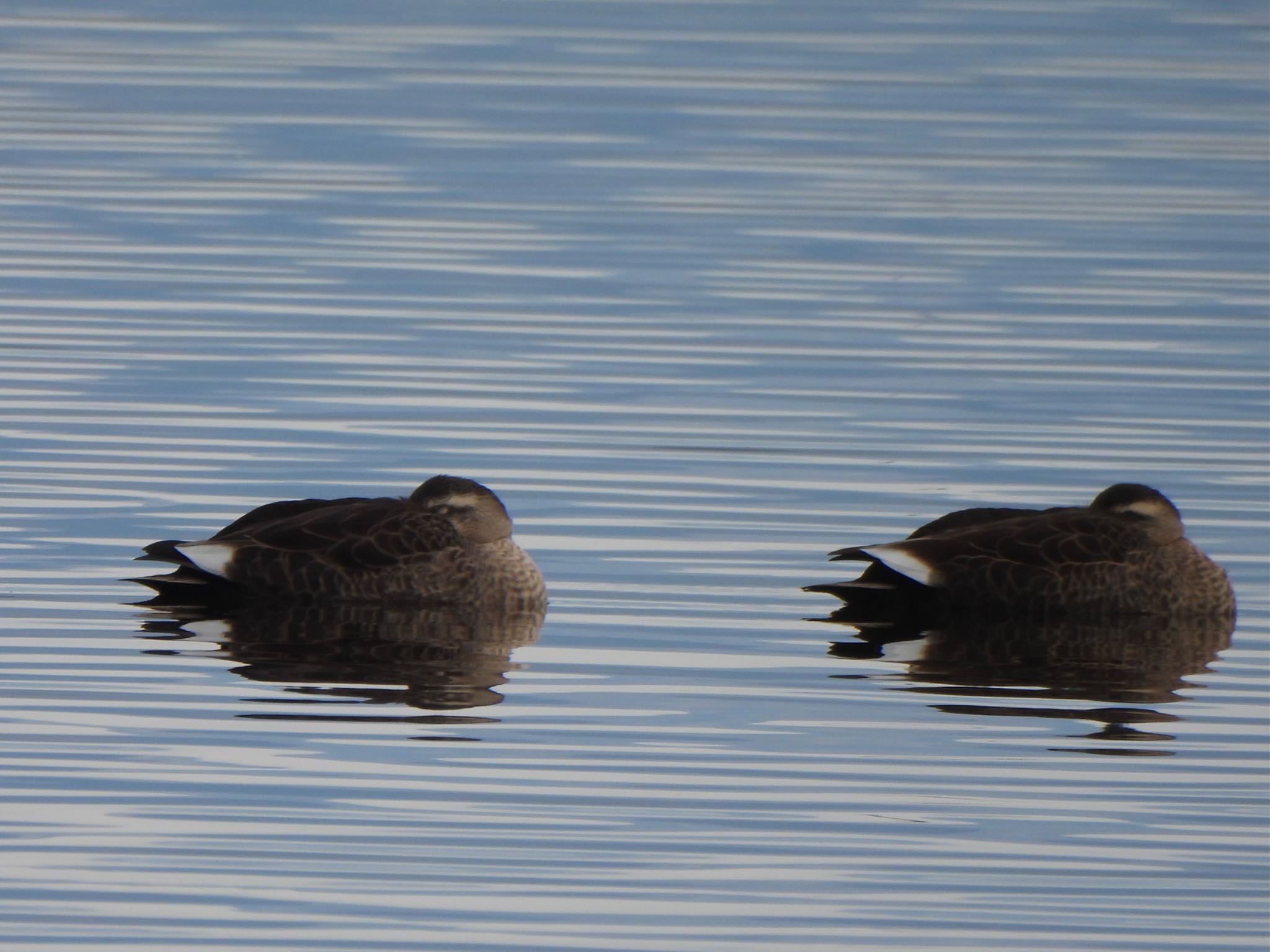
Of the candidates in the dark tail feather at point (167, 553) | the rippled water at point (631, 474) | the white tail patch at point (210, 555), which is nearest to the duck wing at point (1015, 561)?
the rippled water at point (631, 474)

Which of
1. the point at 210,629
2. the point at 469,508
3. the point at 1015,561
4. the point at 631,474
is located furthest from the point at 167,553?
the point at 1015,561

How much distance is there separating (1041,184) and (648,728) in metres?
17.6

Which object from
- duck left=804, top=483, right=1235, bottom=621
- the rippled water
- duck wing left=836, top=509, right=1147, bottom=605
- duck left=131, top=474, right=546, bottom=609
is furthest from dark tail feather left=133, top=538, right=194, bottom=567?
duck wing left=836, top=509, right=1147, bottom=605

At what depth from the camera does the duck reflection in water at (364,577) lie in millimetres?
11883

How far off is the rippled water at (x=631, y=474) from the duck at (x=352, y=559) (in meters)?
0.30

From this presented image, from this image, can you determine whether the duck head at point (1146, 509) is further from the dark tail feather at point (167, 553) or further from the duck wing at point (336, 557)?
the dark tail feather at point (167, 553)

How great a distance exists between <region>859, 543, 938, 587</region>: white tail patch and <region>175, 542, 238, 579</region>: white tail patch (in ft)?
8.95

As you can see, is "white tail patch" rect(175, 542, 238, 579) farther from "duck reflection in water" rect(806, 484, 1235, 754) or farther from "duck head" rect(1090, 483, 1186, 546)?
"duck head" rect(1090, 483, 1186, 546)

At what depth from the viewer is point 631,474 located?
1492cm

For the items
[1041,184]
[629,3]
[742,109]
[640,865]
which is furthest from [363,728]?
[629,3]

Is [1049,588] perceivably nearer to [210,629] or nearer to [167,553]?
[210,629]

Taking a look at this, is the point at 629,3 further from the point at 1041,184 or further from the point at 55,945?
the point at 55,945

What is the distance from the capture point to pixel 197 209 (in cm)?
2441

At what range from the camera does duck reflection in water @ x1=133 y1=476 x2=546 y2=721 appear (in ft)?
39.0
